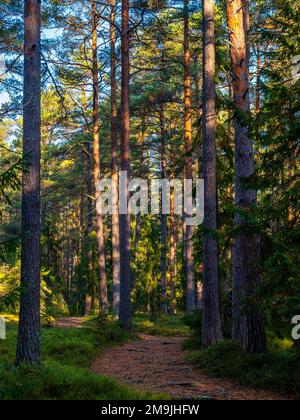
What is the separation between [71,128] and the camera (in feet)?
92.3

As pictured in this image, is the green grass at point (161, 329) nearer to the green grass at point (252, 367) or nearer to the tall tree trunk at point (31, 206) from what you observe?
the green grass at point (252, 367)

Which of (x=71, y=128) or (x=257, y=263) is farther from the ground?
(x=71, y=128)

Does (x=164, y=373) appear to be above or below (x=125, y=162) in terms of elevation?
below

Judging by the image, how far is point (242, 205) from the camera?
11141mm

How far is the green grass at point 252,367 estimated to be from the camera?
8500mm

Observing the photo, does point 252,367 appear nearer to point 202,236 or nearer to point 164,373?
point 164,373

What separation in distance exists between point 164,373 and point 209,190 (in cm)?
492

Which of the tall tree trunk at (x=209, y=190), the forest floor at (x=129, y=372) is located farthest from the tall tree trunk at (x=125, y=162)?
the tall tree trunk at (x=209, y=190)

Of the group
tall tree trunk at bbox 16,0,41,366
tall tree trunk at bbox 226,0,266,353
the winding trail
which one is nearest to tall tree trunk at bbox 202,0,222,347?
tall tree trunk at bbox 226,0,266,353

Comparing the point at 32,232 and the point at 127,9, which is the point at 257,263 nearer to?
the point at 32,232

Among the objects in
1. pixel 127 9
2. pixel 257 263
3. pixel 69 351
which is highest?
pixel 127 9

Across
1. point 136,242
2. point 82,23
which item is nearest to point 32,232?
point 82,23

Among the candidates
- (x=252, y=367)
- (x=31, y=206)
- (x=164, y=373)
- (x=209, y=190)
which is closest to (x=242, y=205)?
(x=209, y=190)
